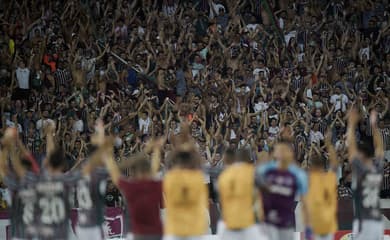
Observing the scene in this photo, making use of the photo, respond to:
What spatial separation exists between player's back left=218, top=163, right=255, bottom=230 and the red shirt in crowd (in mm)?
1051

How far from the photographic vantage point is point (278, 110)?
2248 centimetres

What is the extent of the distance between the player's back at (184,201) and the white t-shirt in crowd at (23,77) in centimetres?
1111

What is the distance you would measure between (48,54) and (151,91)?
2557 mm

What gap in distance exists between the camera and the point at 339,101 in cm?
2295

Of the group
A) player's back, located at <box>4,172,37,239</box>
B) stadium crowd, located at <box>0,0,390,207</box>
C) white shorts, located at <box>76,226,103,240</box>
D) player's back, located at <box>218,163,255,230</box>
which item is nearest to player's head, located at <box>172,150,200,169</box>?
player's back, located at <box>218,163,255,230</box>

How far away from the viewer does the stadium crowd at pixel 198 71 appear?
2170 cm

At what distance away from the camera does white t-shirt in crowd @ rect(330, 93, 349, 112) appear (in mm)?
22891

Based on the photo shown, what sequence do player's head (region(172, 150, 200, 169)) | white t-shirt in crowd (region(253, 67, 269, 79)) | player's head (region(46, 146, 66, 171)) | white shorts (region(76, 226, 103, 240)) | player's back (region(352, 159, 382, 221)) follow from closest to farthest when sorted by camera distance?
player's head (region(172, 150, 200, 169)) → player's head (region(46, 146, 66, 171)) → player's back (region(352, 159, 382, 221)) → white shorts (region(76, 226, 103, 240)) → white t-shirt in crowd (region(253, 67, 269, 79))

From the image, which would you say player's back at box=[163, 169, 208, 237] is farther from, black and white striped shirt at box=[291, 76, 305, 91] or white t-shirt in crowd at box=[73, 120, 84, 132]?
black and white striped shirt at box=[291, 76, 305, 91]

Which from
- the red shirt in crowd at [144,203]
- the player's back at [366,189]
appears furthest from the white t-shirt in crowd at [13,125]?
the red shirt in crowd at [144,203]

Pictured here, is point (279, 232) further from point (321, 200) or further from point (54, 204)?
point (54, 204)

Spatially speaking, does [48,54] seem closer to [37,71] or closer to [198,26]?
[37,71]

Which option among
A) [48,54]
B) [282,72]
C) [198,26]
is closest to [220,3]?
[198,26]

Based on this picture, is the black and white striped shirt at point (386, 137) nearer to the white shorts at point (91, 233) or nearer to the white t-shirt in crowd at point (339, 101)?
the white t-shirt in crowd at point (339, 101)
